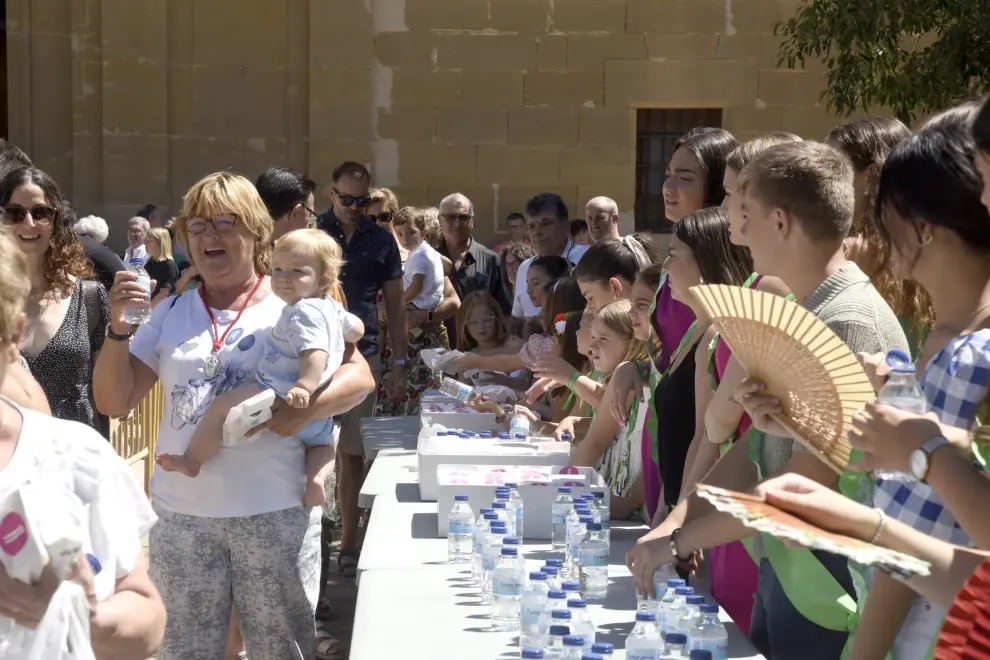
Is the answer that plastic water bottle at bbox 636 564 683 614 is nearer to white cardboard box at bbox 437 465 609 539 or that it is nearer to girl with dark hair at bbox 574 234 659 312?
white cardboard box at bbox 437 465 609 539

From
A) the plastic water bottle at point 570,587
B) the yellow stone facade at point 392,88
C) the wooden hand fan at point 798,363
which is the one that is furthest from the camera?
the yellow stone facade at point 392,88

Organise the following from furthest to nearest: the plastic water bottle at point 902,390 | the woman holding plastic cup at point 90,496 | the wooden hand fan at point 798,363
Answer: the wooden hand fan at point 798,363
the plastic water bottle at point 902,390
the woman holding plastic cup at point 90,496

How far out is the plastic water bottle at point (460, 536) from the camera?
3914mm

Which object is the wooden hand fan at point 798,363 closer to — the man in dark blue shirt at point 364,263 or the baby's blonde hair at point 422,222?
the man in dark blue shirt at point 364,263

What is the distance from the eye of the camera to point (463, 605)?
11.3 feet

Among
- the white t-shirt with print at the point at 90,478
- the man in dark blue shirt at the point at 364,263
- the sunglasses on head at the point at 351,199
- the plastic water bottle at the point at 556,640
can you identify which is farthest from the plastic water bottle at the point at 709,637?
the sunglasses on head at the point at 351,199

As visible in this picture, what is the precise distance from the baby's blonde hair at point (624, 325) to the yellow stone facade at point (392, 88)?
9.08 metres

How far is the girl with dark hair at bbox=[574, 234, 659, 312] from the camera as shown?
5734 mm

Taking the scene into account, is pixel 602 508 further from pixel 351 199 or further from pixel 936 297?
pixel 351 199

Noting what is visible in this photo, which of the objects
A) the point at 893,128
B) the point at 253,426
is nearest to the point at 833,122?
the point at 893,128

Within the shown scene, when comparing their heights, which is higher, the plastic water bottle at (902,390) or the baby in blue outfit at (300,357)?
the plastic water bottle at (902,390)

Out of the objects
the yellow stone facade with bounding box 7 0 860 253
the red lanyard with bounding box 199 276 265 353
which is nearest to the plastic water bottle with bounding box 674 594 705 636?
the red lanyard with bounding box 199 276 265 353

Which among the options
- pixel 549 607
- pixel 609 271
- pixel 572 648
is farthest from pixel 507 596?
pixel 609 271

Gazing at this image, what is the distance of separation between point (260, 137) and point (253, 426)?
35.4 ft
